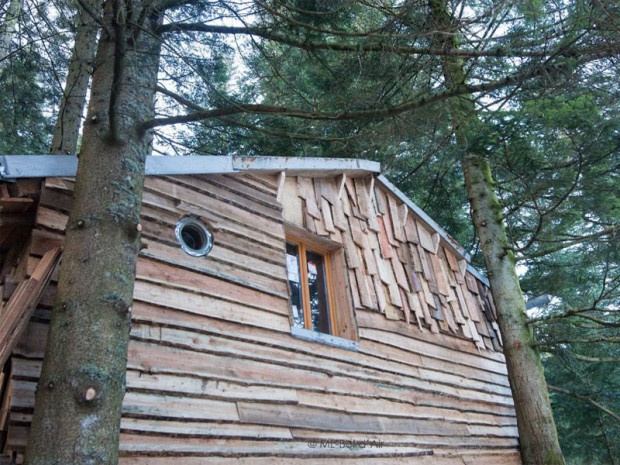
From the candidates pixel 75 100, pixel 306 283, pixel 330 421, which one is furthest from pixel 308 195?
pixel 75 100

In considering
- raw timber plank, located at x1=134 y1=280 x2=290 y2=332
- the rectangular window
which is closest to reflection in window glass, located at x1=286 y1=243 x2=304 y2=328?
the rectangular window

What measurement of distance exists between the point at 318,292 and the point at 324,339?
2.68 feet

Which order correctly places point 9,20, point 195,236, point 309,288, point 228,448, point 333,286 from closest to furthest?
point 228,448, point 195,236, point 9,20, point 309,288, point 333,286

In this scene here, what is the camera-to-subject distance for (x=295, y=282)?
6207mm

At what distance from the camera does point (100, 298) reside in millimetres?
3061

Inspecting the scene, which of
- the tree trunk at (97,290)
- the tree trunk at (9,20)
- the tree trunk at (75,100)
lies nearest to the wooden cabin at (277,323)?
the tree trunk at (97,290)

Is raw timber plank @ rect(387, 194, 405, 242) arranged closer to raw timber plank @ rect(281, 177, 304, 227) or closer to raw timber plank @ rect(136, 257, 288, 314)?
raw timber plank @ rect(281, 177, 304, 227)

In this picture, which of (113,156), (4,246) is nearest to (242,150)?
(4,246)

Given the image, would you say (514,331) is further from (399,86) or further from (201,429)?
(201,429)

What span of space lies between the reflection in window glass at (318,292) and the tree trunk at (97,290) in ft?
10.0

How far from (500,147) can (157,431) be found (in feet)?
20.7

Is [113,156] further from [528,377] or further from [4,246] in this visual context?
[528,377]

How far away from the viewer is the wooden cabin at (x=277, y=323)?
4.15 meters

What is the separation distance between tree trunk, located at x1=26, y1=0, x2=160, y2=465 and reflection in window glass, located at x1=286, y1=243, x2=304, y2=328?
105 inches
